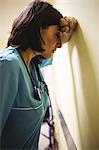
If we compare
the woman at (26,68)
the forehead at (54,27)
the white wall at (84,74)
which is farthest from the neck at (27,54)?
the white wall at (84,74)

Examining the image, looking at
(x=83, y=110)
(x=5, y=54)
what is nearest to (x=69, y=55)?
(x=83, y=110)

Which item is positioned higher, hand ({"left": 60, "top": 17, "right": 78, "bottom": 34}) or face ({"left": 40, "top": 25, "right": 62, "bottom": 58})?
hand ({"left": 60, "top": 17, "right": 78, "bottom": 34})

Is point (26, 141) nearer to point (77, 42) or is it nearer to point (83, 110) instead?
point (83, 110)

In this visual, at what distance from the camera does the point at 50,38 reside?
3.30ft

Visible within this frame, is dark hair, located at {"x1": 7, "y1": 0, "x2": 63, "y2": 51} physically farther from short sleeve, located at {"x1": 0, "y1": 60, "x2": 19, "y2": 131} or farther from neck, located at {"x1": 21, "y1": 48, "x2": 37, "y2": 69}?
short sleeve, located at {"x1": 0, "y1": 60, "x2": 19, "y2": 131}

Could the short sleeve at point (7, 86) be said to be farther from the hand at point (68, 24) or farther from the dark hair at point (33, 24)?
the hand at point (68, 24)

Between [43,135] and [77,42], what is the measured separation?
1301 mm

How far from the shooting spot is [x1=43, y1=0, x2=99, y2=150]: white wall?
2.99 ft

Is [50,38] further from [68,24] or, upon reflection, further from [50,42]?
[68,24]

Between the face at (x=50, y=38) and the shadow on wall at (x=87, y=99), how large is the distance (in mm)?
115

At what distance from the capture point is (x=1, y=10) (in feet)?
7.97

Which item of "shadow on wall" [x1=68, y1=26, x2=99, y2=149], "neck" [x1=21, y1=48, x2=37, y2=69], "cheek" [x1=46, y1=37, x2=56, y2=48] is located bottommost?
"shadow on wall" [x1=68, y1=26, x2=99, y2=149]

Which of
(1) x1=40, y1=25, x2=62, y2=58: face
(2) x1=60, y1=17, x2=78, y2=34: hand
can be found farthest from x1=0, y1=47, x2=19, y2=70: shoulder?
(2) x1=60, y1=17, x2=78, y2=34: hand

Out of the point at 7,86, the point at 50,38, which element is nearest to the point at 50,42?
the point at 50,38
